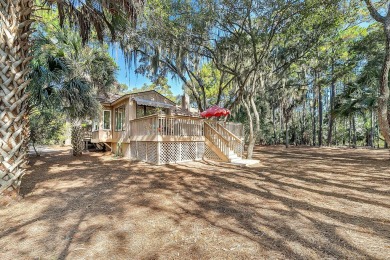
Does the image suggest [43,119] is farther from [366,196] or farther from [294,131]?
[294,131]

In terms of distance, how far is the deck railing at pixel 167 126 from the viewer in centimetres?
853

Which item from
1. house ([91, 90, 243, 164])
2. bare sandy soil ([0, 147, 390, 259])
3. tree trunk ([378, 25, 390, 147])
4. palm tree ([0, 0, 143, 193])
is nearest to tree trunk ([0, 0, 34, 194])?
palm tree ([0, 0, 143, 193])

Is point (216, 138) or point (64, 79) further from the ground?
point (64, 79)

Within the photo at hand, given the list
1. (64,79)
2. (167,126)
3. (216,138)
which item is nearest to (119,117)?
(64,79)

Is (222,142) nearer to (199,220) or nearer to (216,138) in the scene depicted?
(216,138)

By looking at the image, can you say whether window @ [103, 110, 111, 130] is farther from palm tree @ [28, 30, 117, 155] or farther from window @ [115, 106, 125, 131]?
palm tree @ [28, 30, 117, 155]

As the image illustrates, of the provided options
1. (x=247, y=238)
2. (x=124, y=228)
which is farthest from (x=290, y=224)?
(x=124, y=228)

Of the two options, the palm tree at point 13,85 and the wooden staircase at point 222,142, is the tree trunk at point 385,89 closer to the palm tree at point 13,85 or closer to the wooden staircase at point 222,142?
the wooden staircase at point 222,142

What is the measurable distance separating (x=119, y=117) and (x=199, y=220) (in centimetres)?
1096

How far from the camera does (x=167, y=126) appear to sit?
28.7ft

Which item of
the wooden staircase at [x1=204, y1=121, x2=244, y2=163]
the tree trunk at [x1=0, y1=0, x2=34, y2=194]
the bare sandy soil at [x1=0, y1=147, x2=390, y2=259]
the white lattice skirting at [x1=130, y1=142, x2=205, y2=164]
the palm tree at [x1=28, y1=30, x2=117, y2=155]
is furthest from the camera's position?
the wooden staircase at [x1=204, y1=121, x2=244, y2=163]

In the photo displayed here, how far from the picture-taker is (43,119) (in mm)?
10672

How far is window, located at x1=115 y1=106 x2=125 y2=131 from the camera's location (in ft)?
40.0

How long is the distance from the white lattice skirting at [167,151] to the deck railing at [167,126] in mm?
510
